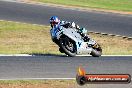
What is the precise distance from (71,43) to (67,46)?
207 millimetres

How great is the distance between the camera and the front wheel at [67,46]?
17.0 metres

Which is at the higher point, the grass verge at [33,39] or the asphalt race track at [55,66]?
the asphalt race track at [55,66]

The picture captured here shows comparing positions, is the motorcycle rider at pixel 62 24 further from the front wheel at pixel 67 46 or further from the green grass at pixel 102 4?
the green grass at pixel 102 4

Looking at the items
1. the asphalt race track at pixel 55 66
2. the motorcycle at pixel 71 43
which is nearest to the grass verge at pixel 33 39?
the motorcycle at pixel 71 43

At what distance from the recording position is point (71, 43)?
17344 millimetres

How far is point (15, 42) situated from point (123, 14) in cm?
1131

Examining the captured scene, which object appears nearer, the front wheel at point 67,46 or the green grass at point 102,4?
the front wheel at point 67,46

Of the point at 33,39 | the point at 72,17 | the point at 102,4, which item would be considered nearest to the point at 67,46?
the point at 33,39

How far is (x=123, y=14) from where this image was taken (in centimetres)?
3456

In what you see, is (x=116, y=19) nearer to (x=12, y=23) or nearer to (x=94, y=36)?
(x=94, y=36)

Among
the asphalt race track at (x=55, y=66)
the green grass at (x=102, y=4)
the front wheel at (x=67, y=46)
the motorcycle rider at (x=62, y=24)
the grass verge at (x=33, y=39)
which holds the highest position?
the motorcycle rider at (x=62, y=24)

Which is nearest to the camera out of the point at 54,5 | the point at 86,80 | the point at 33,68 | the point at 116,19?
the point at 86,80

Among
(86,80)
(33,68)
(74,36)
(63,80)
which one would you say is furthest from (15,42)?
(86,80)

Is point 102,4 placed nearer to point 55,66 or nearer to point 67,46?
point 67,46
